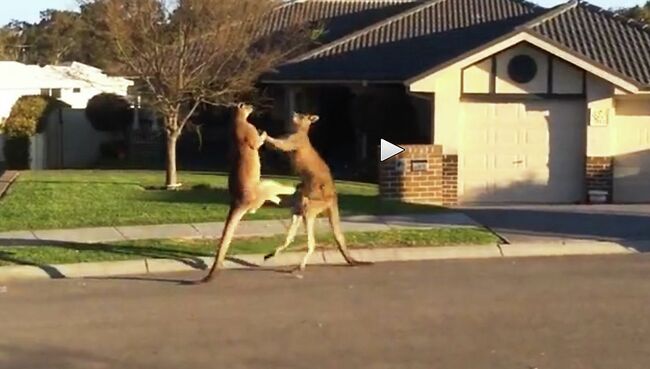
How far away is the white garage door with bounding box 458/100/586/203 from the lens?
26.0m

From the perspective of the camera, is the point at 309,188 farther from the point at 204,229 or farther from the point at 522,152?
the point at 522,152

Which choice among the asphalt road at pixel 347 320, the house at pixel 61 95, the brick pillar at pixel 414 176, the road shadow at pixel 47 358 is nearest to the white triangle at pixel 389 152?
the brick pillar at pixel 414 176

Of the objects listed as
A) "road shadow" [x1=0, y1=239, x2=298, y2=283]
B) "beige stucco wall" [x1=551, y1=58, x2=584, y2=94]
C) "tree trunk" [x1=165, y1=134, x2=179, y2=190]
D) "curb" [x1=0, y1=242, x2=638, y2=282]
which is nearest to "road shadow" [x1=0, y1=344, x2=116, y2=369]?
"road shadow" [x1=0, y1=239, x2=298, y2=283]

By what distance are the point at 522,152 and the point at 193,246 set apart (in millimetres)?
10613

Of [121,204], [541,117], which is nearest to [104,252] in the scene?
[121,204]

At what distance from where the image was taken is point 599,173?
85.8 feet

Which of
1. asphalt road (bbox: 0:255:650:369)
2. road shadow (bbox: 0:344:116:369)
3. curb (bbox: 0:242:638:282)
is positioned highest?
curb (bbox: 0:242:638:282)

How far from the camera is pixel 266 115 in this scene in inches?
1574

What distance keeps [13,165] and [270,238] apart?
20.8 meters

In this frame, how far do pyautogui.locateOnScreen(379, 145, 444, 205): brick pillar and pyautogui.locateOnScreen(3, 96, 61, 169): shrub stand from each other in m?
16.9

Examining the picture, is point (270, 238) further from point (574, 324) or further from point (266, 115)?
point (266, 115)

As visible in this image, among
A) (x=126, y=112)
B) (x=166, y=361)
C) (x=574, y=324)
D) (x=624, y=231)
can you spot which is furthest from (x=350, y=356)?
(x=126, y=112)

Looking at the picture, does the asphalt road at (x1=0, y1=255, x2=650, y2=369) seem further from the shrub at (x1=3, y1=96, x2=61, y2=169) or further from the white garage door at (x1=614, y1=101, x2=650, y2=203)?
the shrub at (x1=3, y1=96, x2=61, y2=169)

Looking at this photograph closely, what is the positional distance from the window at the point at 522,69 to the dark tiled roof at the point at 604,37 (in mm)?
1257
